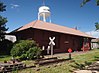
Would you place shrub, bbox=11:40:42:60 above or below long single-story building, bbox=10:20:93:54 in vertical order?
below

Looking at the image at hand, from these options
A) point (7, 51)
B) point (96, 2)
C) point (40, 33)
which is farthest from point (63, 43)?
point (96, 2)

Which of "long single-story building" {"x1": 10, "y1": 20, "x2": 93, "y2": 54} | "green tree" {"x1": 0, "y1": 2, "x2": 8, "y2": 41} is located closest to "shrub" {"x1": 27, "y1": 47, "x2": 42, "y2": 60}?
"long single-story building" {"x1": 10, "y1": 20, "x2": 93, "y2": 54}

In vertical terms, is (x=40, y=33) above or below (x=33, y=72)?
above

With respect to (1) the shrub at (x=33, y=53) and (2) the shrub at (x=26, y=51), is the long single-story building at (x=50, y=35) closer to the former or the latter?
(2) the shrub at (x=26, y=51)

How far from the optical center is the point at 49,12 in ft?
136

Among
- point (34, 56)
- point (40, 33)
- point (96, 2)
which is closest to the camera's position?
point (96, 2)

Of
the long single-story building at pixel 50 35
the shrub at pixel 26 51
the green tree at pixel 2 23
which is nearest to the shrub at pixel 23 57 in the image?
the shrub at pixel 26 51

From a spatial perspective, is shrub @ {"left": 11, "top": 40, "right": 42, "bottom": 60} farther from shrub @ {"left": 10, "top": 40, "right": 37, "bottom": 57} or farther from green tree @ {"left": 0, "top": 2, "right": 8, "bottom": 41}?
green tree @ {"left": 0, "top": 2, "right": 8, "bottom": 41}

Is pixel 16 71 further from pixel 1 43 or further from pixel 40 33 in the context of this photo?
pixel 1 43

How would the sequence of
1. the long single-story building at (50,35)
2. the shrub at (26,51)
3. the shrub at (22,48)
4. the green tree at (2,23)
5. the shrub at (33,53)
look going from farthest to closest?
the green tree at (2,23)
the long single-story building at (50,35)
the shrub at (22,48)
the shrub at (26,51)
the shrub at (33,53)

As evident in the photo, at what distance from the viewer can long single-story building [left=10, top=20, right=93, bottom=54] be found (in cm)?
2602

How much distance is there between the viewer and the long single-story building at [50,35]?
2602cm

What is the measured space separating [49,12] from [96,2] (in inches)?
960

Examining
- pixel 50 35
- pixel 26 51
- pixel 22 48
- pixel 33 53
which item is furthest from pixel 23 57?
pixel 50 35
